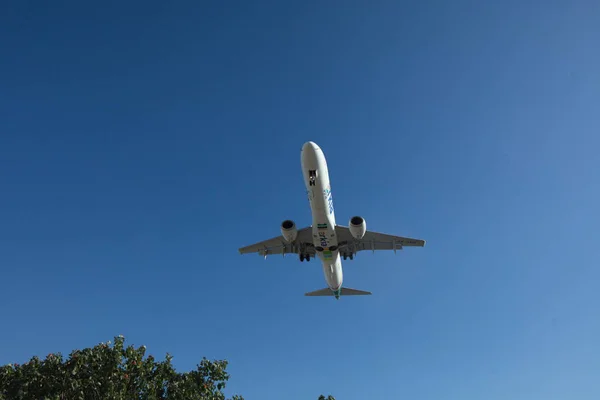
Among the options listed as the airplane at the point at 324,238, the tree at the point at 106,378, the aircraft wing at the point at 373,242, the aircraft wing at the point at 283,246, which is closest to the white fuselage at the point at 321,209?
the airplane at the point at 324,238

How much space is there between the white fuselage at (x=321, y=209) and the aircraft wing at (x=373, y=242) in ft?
3.78

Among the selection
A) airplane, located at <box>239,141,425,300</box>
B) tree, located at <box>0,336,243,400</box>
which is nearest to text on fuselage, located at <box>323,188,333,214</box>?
airplane, located at <box>239,141,425,300</box>

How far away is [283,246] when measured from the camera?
3691 cm

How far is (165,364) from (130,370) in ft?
6.45

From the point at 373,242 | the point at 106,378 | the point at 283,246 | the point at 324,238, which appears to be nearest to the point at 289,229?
the point at 324,238

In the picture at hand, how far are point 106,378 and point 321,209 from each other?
15.6m

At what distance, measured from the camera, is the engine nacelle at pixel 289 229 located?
108ft

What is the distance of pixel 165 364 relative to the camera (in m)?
25.9

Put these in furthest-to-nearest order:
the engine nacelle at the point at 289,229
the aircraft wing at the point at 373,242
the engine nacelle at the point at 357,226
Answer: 1. the aircraft wing at the point at 373,242
2. the engine nacelle at the point at 289,229
3. the engine nacelle at the point at 357,226

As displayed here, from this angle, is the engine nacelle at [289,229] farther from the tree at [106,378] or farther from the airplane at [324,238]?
the tree at [106,378]

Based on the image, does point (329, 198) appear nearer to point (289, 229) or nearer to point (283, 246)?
point (289, 229)

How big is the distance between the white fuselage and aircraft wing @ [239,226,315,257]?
5.66ft

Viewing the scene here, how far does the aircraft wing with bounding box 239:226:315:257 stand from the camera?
35.7 m

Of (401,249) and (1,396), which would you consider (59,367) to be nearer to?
(1,396)
